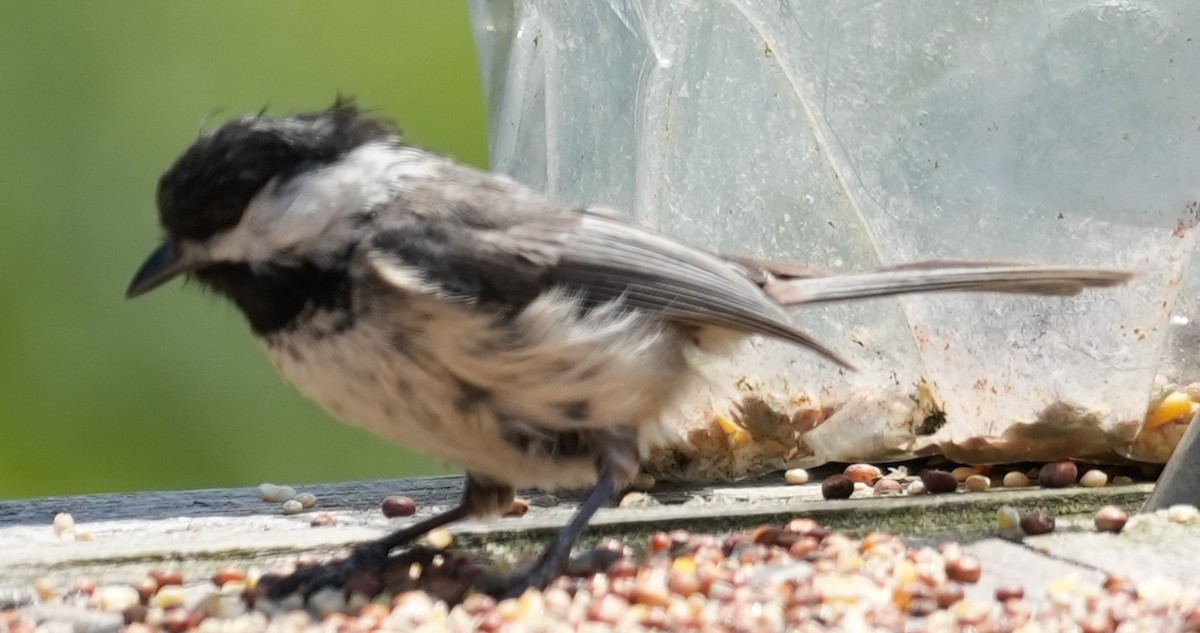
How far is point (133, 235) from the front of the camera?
16.0 feet

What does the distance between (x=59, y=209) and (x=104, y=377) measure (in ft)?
1.80

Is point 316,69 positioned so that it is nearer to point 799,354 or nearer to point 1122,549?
point 799,354

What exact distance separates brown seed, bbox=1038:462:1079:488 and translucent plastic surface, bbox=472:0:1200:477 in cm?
5

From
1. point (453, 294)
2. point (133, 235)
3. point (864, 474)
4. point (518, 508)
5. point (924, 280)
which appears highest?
point (133, 235)

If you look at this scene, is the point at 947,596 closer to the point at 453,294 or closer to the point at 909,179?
the point at 453,294

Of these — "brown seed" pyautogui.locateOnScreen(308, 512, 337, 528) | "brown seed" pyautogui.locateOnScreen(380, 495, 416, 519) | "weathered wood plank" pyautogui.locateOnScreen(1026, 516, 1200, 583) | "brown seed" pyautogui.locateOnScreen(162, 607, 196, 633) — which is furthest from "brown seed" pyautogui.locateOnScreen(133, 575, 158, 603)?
"weathered wood plank" pyautogui.locateOnScreen(1026, 516, 1200, 583)

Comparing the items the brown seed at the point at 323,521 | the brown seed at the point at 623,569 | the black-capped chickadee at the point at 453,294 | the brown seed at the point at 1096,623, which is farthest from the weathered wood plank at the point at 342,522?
the brown seed at the point at 1096,623

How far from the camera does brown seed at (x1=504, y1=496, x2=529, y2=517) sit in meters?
2.68

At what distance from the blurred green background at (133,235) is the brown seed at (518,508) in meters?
1.93

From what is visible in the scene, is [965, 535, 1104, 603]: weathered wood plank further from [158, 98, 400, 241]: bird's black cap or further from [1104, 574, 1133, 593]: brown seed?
[158, 98, 400, 241]: bird's black cap

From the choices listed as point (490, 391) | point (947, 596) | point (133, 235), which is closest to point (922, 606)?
point (947, 596)

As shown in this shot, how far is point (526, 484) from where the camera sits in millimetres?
2338

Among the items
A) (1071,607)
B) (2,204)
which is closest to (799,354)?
(1071,607)

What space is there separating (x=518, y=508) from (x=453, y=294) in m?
0.71
